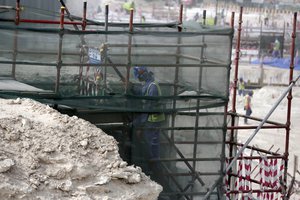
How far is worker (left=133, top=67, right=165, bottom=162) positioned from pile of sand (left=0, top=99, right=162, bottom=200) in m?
2.35

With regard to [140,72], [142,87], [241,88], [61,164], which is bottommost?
[241,88]

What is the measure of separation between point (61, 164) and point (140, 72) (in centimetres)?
322

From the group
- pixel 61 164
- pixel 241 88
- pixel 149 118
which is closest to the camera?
pixel 61 164

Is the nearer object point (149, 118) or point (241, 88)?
point (149, 118)

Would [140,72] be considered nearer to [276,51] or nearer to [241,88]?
[241,88]

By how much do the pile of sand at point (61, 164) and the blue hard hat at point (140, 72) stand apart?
8.07 feet

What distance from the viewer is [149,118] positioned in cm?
966

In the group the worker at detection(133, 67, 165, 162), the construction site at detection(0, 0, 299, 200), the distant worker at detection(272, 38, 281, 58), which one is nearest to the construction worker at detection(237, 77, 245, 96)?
the distant worker at detection(272, 38, 281, 58)

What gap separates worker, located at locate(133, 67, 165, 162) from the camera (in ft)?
31.6

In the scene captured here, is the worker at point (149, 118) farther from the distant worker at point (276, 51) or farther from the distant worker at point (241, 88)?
the distant worker at point (276, 51)

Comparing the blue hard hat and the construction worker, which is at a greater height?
the blue hard hat

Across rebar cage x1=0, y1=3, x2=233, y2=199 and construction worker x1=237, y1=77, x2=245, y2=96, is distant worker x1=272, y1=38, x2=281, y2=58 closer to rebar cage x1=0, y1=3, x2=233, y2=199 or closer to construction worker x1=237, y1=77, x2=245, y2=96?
construction worker x1=237, y1=77, x2=245, y2=96

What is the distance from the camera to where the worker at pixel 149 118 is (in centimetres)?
962

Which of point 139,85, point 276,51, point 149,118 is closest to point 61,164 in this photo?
point 149,118
